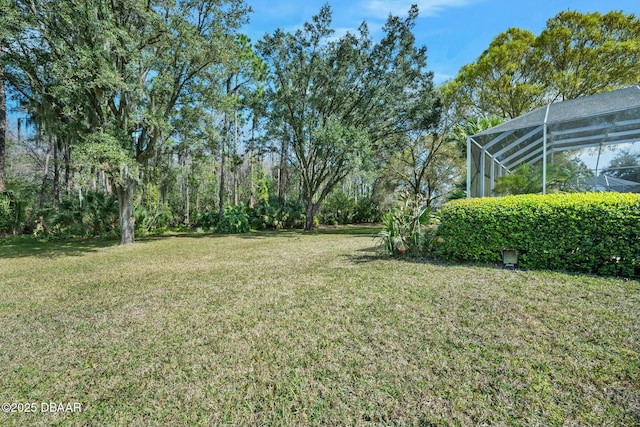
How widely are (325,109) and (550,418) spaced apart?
1368 centimetres

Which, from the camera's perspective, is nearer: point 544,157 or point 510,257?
point 510,257

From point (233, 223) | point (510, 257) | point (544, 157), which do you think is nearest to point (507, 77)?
point (544, 157)

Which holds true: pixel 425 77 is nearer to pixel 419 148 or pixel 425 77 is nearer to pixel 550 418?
pixel 419 148

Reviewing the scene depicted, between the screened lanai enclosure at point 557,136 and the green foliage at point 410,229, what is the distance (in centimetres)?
248

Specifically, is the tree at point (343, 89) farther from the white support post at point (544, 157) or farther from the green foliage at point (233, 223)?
the white support post at point (544, 157)

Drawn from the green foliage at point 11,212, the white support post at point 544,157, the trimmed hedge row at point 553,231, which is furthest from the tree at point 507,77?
the green foliage at point 11,212

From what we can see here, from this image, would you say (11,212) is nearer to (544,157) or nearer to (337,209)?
(337,209)

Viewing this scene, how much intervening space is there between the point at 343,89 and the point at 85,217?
11847 millimetres

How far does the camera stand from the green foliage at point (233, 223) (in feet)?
46.2

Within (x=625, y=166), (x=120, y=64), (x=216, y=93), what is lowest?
(x=625, y=166)

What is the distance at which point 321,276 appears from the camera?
481 centimetres

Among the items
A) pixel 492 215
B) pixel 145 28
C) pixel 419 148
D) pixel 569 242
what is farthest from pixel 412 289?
pixel 419 148

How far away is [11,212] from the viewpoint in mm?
10891

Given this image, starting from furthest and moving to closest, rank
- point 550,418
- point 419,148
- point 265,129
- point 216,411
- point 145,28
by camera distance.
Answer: point 419,148 → point 265,129 → point 145,28 → point 216,411 → point 550,418
